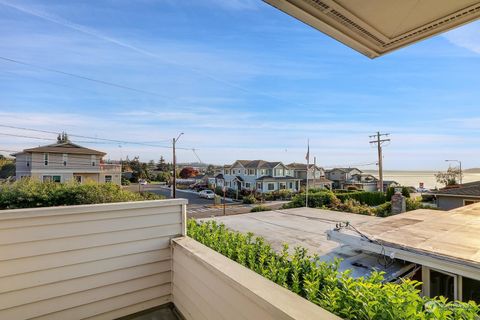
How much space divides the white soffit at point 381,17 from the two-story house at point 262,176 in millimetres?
26543

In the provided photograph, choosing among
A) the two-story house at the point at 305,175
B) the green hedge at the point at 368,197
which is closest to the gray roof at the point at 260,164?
the two-story house at the point at 305,175

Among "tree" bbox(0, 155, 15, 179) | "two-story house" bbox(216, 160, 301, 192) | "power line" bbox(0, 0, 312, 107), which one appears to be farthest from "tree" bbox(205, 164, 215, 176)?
"power line" bbox(0, 0, 312, 107)

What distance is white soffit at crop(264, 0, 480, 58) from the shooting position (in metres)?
1.06

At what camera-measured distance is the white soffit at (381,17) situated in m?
1.06

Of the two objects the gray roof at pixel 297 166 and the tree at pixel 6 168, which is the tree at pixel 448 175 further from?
the tree at pixel 6 168

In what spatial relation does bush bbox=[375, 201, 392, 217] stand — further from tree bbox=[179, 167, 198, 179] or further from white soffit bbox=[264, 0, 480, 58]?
tree bbox=[179, 167, 198, 179]

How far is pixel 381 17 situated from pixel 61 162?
21.2 metres

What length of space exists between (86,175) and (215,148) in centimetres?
1469

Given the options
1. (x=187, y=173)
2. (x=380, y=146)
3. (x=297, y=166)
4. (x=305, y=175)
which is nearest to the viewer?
(x=380, y=146)

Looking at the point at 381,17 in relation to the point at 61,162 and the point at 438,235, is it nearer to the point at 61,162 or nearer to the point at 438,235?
the point at 438,235

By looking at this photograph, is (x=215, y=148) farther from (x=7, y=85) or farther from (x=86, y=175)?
(x=7, y=85)

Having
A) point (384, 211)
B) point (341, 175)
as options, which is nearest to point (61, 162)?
point (384, 211)

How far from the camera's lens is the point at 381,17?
1172 millimetres

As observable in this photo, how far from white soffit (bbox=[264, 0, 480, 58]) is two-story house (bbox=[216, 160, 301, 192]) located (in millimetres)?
26543
